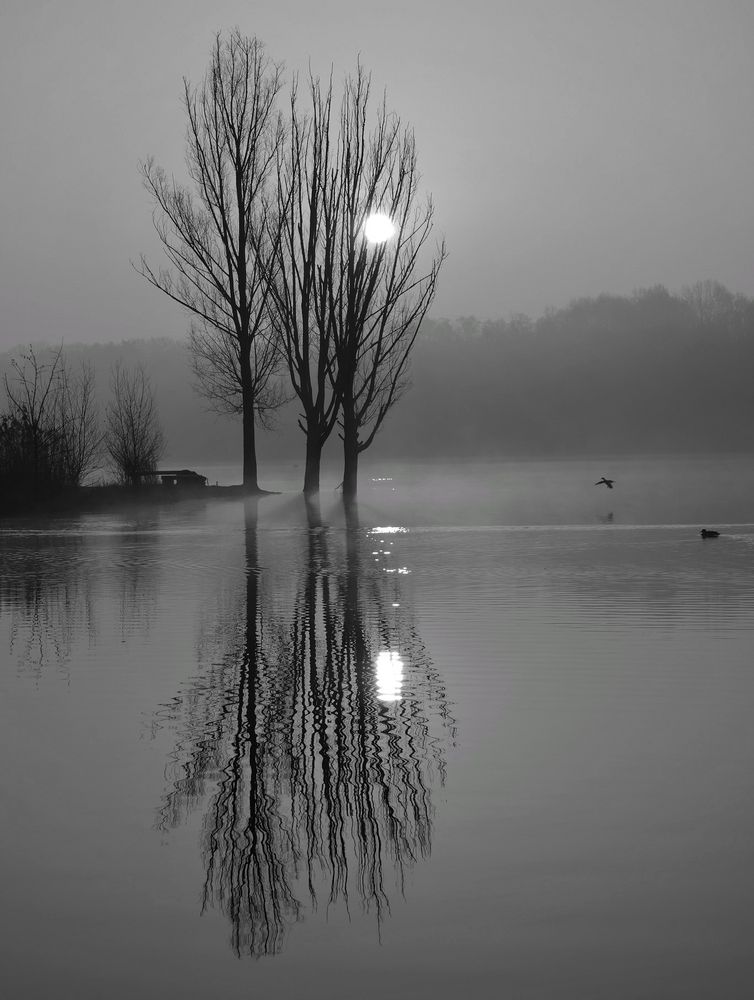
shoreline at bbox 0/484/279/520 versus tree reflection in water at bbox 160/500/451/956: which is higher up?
shoreline at bbox 0/484/279/520

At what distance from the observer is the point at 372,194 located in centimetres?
3166

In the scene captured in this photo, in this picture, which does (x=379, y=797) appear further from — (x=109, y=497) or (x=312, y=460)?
(x=312, y=460)

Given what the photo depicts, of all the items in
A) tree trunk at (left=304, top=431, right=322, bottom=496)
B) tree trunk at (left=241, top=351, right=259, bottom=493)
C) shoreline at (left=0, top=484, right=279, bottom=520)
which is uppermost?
tree trunk at (left=241, top=351, right=259, bottom=493)

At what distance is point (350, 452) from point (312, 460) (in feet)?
3.91

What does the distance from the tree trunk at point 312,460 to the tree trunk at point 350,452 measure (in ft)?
2.61

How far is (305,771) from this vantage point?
15.5ft

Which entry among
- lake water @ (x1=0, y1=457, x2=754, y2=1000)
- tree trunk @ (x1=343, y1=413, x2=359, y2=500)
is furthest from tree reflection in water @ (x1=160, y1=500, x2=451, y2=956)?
tree trunk @ (x1=343, y1=413, x2=359, y2=500)

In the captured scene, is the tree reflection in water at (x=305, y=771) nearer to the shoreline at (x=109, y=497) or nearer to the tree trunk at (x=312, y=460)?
the shoreline at (x=109, y=497)

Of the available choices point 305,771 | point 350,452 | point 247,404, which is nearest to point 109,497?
point 247,404

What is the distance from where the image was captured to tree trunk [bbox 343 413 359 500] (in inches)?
1309

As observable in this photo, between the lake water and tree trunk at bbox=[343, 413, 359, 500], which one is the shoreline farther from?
the lake water

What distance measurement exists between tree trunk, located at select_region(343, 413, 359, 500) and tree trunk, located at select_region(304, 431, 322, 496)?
0.80 metres

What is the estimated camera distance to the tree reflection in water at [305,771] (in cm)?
356

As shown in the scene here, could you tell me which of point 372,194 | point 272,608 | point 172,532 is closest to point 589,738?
point 272,608
